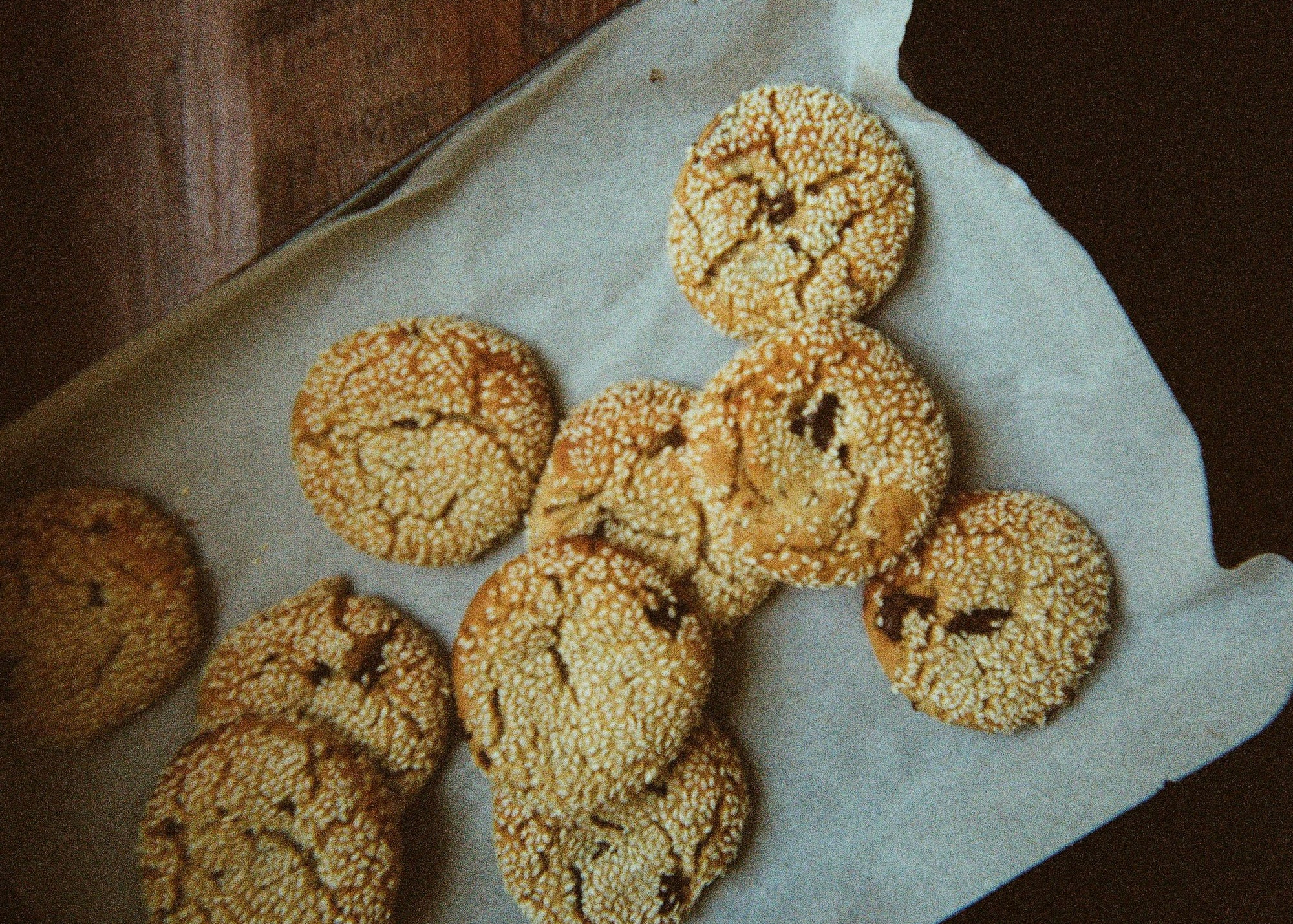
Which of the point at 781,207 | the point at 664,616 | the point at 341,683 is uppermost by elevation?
the point at 781,207

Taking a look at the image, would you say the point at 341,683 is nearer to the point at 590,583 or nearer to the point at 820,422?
the point at 590,583

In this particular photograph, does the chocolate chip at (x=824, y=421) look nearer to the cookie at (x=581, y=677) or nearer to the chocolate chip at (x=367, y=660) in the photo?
the cookie at (x=581, y=677)

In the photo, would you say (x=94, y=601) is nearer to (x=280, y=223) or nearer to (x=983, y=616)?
(x=280, y=223)

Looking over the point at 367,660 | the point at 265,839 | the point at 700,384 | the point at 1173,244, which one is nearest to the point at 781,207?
the point at 700,384

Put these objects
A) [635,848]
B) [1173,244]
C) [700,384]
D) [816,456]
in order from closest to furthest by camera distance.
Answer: [816,456], [635,848], [700,384], [1173,244]

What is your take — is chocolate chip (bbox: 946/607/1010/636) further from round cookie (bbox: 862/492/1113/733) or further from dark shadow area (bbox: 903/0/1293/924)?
dark shadow area (bbox: 903/0/1293/924)
